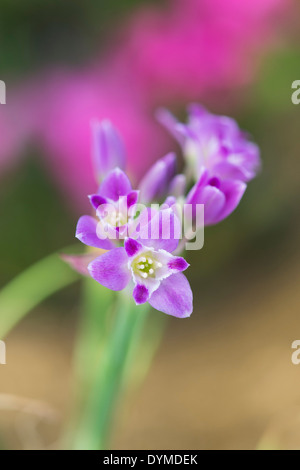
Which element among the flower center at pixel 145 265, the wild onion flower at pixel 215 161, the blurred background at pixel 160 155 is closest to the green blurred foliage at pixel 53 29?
the blurred background at pixel 160 155

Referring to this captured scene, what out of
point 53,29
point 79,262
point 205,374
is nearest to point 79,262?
point 79,262

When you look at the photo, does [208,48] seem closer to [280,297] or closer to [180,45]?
[180,45]

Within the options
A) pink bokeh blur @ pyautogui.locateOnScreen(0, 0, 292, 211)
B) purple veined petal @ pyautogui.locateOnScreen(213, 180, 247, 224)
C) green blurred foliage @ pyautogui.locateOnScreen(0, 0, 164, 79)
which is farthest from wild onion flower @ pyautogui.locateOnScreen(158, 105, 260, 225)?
green blurred foliage @ pyautogui.locateOnScreen(0, 0, 164, 79)

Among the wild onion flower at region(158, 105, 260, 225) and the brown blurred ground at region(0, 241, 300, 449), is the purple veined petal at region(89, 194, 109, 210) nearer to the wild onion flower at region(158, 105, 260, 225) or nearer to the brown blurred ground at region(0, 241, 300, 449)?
the wild onion flower at region(158, 105, 260, 225)

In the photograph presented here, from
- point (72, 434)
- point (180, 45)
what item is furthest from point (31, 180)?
point (72, 434)

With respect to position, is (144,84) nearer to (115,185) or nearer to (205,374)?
(205,374)

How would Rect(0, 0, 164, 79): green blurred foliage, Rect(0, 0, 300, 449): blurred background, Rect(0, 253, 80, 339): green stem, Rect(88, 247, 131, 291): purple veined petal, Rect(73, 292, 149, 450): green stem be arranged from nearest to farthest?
Rect(88, 247, 131, 291): purple veined petal < Rect(73, 292, 149, 450): green stem < Rect(0, 253, 80, 339): green stem < Rect(0, 0, 300, 449): blurred background < Rect(0, 0, 164, 79): green blurred foliage
